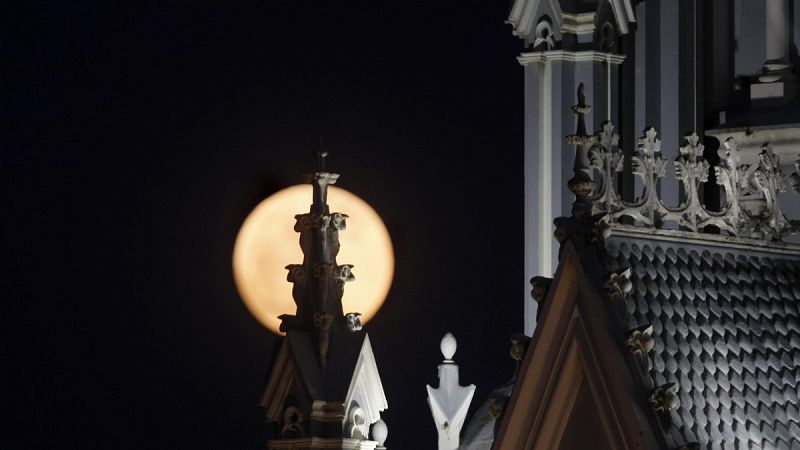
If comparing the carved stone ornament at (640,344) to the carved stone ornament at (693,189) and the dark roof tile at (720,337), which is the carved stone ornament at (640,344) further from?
the carved stone ornament at (693,189)

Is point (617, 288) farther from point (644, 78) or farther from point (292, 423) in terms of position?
point (644, 78)

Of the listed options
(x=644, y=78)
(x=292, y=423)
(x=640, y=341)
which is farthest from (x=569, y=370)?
(x=644, y=78)

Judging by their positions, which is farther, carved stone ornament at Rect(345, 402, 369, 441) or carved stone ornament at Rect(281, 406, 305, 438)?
carved stone ornament at Rect(345, 402, 369, 441)

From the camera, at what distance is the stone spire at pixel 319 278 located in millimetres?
22594

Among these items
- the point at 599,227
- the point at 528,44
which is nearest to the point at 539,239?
the point at 528,44

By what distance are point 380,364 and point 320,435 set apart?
14.5 meters

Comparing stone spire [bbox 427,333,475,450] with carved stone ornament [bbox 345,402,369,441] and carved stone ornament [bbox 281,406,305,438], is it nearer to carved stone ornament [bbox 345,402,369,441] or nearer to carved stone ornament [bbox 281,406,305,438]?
carved stone ornament [bbox 345,402,369,441]

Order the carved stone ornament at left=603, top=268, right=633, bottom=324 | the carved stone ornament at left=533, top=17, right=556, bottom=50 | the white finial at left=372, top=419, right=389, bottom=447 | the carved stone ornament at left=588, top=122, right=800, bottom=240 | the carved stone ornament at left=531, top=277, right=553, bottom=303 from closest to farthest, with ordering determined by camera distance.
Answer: the carved stone ornament at left=603, top=268, right=633, bottom=324 → the carved stone ornament at left=531, top=277, right=553, bottom=303 → the carved stone ornament at left=588, top=122, right=800, bottom=240 → the white finial at left=372, top=419, right=389, bottom=447 → the carved stone ornament at left=533, top=17, right=556, bottom=50

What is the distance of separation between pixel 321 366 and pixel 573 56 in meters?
4.83

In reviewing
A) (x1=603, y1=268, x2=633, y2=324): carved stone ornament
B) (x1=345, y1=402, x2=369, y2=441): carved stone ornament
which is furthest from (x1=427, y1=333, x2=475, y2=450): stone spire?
(x1=603, y1=268, x2=633, y2=324): carved stone ornament

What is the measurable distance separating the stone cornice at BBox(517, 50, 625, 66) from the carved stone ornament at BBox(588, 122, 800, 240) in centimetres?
510

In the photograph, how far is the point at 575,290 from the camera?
Answer: 16938 mm

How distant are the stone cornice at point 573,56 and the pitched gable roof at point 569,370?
27.8 feet

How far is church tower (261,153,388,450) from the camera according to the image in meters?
22.2
